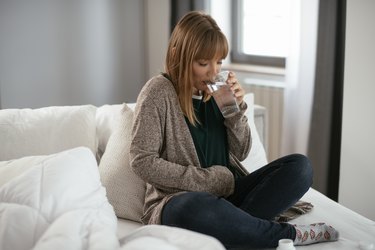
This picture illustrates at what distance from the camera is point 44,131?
2203mm

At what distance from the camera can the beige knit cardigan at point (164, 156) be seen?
1958 millimetres

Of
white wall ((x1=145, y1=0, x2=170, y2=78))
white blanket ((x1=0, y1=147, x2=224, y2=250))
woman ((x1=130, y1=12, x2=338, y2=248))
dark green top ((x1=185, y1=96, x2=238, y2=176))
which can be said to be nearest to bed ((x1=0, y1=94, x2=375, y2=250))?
white blanket ((x1=0, y1=147, x2=224, y2=250))

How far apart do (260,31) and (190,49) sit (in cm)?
175

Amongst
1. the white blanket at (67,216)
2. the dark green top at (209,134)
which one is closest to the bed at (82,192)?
the white blanket at (67,216)

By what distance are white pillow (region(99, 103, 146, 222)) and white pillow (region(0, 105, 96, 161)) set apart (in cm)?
16

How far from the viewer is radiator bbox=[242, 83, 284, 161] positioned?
3.40 metres

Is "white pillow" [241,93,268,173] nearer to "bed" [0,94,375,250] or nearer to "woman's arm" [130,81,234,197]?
"bed" [0,94,375,250]

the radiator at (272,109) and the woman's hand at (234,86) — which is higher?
the woman's hand at (234,86)

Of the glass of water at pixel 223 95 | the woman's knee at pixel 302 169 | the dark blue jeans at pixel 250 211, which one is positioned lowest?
the dark blue jeans at pixel 250 211

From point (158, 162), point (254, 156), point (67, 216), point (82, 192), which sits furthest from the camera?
point (254, 156)

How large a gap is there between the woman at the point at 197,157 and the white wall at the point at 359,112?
30.5 inches

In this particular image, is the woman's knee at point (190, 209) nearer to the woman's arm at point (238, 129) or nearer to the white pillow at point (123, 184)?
the white pillow at point (123, 184)

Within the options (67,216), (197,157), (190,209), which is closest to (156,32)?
(197,157)

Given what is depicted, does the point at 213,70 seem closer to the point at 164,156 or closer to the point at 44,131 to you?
the point at 164,156
